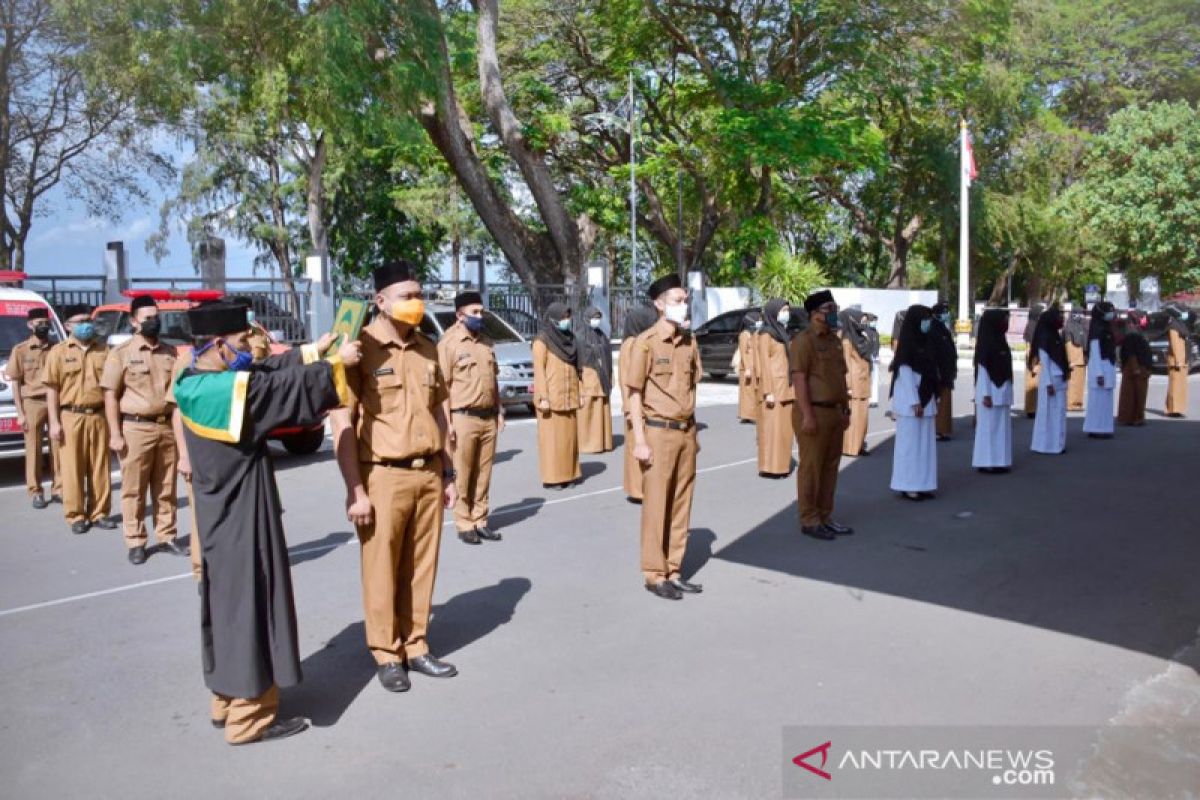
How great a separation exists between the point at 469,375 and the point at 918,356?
13.8 feet

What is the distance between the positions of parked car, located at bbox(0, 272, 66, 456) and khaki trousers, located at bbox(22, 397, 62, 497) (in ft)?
3.74

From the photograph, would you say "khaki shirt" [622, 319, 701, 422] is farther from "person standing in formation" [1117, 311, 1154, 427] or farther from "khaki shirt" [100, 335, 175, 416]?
"person standing in formation" [1117, 311, 1154, 427]

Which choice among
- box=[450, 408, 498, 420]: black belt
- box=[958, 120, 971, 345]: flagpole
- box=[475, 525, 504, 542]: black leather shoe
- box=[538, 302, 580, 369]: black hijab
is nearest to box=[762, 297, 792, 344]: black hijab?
box=[538, 302, 580, 369]: black hijab

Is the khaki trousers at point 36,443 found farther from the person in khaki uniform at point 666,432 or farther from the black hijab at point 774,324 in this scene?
the black hijab at point 774,324

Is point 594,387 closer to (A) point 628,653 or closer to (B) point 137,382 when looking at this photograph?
(B) point 137,382

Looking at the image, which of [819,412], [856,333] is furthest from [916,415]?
[856,333]

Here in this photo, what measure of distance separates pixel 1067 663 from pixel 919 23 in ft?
90.8

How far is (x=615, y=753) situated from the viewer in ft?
14.0

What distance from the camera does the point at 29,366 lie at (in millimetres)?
10031

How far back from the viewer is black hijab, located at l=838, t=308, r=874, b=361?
41.5 feet

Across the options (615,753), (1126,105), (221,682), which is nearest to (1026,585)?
(615,753)

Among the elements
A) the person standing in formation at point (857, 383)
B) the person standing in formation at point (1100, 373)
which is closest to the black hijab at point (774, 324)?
the person standing in formation at point (857, 383)

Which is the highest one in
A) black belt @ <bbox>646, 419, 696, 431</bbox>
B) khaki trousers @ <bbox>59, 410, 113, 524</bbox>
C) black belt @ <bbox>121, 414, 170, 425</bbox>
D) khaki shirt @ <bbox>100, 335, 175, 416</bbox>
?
khaki shirt @ <bbox>100, 335, 175, 416</bbox>

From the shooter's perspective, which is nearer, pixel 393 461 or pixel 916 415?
pixel 393 461
